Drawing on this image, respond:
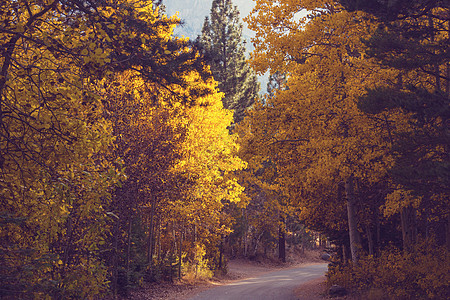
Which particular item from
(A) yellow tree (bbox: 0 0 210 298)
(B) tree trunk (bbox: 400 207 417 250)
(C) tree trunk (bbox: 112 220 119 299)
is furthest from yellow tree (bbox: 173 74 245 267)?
(B) tree trunk (bbox: 400 207 417 250)

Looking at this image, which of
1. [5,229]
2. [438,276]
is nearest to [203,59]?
[5,229]

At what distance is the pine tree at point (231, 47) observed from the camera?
30.5 m

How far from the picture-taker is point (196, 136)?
52.4ft

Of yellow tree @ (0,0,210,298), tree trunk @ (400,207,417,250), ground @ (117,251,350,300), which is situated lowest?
ground @ (117,251,350,300)

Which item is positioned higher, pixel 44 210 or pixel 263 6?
pixel 263 6

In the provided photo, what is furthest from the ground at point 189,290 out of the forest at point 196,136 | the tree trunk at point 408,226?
the tree trunk at point 408,226

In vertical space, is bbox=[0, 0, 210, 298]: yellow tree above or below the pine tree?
below

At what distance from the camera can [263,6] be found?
11984 millimetres

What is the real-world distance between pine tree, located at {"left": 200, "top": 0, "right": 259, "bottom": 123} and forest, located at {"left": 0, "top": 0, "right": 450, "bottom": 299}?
1294cm

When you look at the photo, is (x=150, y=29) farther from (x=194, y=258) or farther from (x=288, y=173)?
(x=194, y=258)

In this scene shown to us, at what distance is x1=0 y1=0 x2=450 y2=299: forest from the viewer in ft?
16.8

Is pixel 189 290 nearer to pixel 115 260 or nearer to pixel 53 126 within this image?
pixel 115 260

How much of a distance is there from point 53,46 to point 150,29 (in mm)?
3335

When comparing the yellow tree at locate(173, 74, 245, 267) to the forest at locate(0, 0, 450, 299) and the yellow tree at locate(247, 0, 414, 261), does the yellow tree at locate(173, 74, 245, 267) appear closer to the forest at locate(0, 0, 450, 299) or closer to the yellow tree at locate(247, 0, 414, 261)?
the forest at locate(0, 0, 450, 299)
